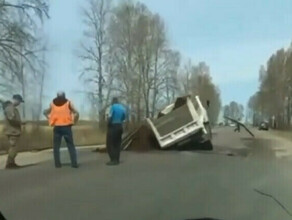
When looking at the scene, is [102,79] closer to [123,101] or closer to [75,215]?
[123,101]

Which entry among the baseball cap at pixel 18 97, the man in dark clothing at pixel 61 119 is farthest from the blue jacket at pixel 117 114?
the baseball cap at pixel 18 97

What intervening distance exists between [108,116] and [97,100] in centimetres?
10

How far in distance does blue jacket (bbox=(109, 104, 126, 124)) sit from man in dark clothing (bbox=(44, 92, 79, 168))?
0.36ft

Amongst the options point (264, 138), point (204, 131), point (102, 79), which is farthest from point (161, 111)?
point (264, 138)

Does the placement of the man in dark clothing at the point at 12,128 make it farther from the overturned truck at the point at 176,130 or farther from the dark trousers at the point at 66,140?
the overturned truck at the point at 176,130

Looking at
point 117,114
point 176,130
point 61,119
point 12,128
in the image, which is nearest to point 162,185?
point 176,130

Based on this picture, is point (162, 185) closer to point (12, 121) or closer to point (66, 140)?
point (66, 140)

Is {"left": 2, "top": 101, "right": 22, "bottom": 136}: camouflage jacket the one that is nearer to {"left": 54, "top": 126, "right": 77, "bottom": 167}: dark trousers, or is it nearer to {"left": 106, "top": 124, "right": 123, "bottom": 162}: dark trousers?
{"left": 54, "top": 126, "right": 77, "bottom": 167}: dark trousers

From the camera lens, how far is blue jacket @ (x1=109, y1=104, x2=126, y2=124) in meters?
1.34

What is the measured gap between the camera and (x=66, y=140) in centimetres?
148

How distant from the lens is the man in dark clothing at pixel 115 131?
4.45ft

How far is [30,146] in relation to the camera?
1.39 meters

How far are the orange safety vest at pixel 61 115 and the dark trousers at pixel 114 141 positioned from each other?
0.14 metres

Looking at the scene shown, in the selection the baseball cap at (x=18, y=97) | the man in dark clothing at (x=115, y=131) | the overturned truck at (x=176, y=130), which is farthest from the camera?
the overturned truck at (x=176, y=130)
